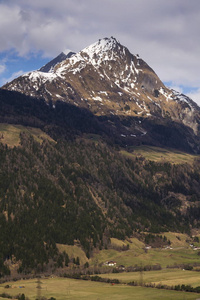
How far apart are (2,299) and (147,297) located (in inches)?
2840

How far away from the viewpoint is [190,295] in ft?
632

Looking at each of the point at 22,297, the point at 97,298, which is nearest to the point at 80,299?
the point at 97,298

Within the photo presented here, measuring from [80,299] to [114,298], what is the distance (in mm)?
16675

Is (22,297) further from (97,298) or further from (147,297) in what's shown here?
(147,297)

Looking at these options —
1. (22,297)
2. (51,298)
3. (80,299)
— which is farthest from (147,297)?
(22,297)

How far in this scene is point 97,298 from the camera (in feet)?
628

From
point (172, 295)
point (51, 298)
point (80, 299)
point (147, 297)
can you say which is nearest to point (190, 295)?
point (172, 295)

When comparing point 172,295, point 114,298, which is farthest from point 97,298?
point 172,295

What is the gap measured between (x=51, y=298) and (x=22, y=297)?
1527 cm

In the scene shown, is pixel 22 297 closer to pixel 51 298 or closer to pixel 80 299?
pixel 51 298

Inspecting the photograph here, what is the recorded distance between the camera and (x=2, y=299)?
638ft

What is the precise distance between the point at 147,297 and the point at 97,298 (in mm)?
24588

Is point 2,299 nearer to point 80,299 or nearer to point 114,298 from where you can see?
point 80,299

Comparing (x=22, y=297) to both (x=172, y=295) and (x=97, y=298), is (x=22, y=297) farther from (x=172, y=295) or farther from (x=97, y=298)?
(x=172, y=295)
